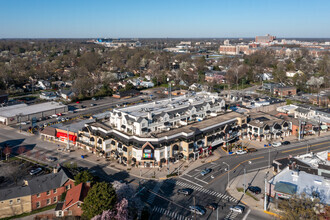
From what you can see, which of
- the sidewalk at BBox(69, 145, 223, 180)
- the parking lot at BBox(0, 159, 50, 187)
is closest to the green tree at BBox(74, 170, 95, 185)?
the sidewalk at BBox(69, 145, 223, 180)

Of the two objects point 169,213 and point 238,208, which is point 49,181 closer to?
point 169,213

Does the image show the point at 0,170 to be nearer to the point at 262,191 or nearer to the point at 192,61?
the point at 262,191

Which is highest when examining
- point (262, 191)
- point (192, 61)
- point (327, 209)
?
point (192, 61)

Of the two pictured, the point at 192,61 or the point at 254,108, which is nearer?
the point at 254,108

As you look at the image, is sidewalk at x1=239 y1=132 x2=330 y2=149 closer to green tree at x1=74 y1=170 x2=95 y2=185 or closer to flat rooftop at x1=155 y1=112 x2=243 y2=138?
flat rooftop at x1=155 y1=112 x2=243 y2=138

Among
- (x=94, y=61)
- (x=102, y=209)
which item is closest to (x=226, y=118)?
(x=102, y=209)

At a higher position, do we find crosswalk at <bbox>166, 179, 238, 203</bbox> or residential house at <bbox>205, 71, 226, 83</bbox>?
residential house at <bbox>205, 71, 226, 83</bbox>
